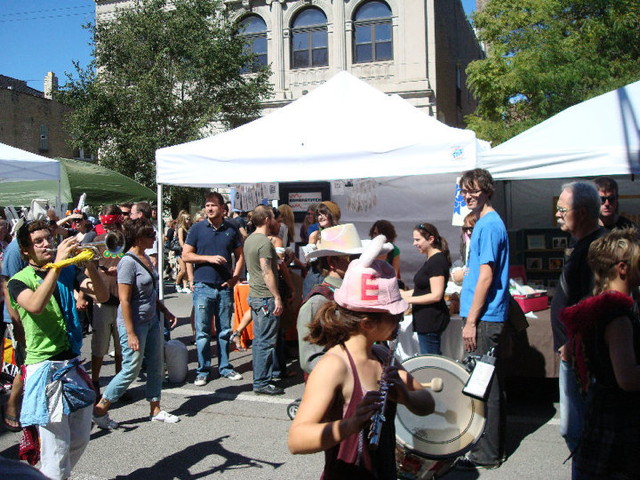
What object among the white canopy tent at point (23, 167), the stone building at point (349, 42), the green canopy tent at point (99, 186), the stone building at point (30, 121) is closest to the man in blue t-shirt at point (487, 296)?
the white canopy tent at point (23, 167)

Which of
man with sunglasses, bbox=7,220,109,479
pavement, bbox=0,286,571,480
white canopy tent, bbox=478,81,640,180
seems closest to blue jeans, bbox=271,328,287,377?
pavement, bbox=0,286,571,480

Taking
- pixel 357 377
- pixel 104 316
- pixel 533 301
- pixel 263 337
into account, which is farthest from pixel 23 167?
pixel 357 377

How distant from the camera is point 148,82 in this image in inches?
797

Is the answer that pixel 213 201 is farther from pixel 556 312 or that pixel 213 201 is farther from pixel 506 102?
pixel 506 102

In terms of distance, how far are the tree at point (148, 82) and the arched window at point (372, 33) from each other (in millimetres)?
6564

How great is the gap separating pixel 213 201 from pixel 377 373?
4785 millimetres

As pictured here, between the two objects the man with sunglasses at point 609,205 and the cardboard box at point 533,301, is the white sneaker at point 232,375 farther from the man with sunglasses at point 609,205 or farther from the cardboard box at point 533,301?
the man with sunglasses at point 609,205

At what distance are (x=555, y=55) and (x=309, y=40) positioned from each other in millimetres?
15893

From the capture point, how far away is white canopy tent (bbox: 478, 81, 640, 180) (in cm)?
558

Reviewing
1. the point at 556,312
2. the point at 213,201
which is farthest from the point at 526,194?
the point at 556,312

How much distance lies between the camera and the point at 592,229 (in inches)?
154

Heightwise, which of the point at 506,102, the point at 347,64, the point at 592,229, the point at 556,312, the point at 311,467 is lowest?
the point at 311,467

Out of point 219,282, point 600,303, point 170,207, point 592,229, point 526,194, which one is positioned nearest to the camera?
point 600,303

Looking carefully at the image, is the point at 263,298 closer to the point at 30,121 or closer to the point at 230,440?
the point at 230,440
